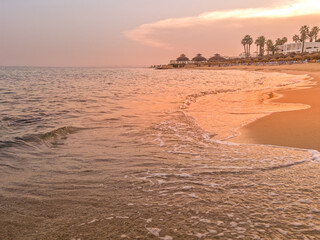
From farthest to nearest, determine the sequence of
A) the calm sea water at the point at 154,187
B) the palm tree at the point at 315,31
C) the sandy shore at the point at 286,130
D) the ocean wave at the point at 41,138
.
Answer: the palm tree at the point at 315,31 < the ocean wave at the point at 41,138 < the sandy shore at the point at 286,130 < the calm sea water at the point at 154,187

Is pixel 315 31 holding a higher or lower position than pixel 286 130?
higher

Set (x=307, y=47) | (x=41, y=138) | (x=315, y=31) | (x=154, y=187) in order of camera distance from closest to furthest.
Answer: (x=154, y=187), (x=41, y=138), (x=307, y=47), (x=315, y=31)

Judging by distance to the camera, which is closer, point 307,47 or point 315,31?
point 307,47

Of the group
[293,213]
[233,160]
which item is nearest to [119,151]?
[233,160]

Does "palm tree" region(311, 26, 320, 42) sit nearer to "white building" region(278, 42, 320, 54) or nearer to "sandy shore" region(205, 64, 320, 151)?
"white building" region(278, 42, 320, 54)

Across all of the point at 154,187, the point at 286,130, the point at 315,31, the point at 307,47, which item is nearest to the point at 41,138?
the point at 154,187

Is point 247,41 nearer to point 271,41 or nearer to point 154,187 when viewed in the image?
point 271,41

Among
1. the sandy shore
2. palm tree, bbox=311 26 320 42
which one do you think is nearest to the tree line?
palm tree, bbox=311 26 320 42

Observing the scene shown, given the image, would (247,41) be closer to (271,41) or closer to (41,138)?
(271,41)

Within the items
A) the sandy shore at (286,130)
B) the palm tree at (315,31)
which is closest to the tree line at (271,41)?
the palm tree at (315,31)

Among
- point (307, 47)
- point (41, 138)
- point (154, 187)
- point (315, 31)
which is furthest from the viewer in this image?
point (315, 31)

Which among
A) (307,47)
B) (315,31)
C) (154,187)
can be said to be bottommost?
(154,187)

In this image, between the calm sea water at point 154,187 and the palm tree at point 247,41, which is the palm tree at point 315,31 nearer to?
the palm tree at point 247,41

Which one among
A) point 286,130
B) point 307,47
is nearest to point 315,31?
point 307,47
